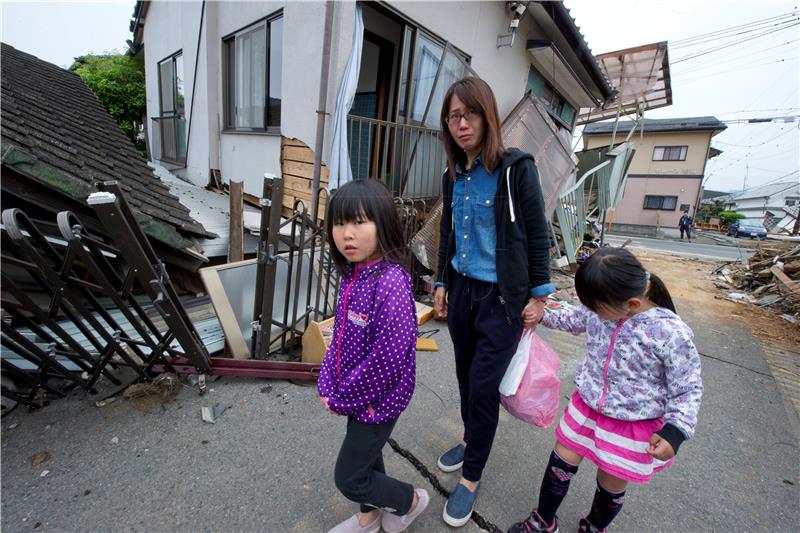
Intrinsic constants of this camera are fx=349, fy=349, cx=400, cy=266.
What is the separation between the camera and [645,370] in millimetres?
1277

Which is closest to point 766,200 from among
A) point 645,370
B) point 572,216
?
point 572,216

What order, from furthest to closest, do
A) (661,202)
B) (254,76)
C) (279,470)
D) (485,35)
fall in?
(661,202)
(485,35)
(254,76)
(279,470)

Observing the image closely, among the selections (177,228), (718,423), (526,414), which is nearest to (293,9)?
(177,228)

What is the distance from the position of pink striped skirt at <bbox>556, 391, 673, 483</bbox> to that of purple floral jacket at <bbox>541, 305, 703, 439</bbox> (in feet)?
0.15

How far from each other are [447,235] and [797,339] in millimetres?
5133

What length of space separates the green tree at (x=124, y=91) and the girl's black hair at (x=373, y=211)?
1356cm

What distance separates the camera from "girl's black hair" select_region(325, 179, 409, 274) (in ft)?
3.92

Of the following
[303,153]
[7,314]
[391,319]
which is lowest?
[7,314]

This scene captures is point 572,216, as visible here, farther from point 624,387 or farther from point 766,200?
point 766,200

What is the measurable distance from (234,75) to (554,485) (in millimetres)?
7006

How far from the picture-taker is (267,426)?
2.07 meters

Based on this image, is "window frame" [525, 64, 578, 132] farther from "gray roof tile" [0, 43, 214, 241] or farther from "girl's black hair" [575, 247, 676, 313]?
"girl's black hair" [575, 247, 676, 313]

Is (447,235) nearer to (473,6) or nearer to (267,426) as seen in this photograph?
(267,426)

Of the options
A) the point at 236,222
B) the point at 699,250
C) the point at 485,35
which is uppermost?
the point at 485,35
